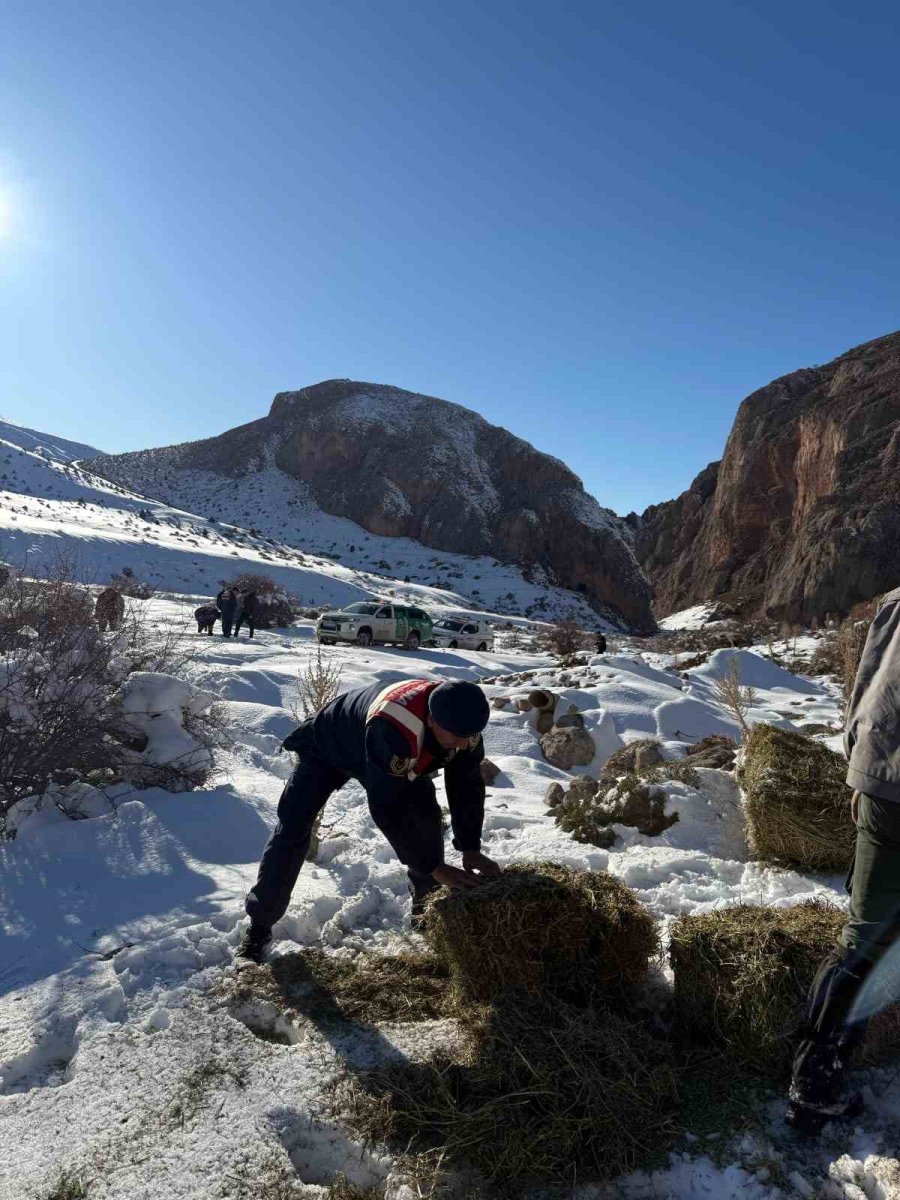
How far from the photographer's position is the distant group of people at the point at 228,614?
18078mm

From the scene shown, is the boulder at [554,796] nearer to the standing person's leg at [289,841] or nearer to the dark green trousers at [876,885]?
the standing person's leg at [289,841]

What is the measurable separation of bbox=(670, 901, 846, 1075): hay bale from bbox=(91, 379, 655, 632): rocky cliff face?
52995 millimetres

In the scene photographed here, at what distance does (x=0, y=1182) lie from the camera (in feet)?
7.20

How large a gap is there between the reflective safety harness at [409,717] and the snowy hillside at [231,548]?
2033 centimetres

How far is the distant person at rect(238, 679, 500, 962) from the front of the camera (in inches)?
119

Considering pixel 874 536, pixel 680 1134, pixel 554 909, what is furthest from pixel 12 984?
pixel 874 536

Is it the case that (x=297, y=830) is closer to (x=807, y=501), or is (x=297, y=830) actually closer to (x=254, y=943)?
(x=254, y=943)

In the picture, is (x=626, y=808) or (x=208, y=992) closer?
(x=208, y=992)

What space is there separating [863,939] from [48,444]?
9058 cm

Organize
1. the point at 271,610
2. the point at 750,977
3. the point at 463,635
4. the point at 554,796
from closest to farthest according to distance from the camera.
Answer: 1. the point at 750,977
2. the point at 554,796
3. the point at 271,610
4. the point at 463,635

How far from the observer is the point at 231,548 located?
41.5m

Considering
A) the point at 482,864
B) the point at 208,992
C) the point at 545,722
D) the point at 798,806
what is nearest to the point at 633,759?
the point at 798,806

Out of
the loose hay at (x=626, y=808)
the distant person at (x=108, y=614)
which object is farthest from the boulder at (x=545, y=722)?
the distant person at (x=108, y=614)

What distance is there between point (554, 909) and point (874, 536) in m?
33.7
